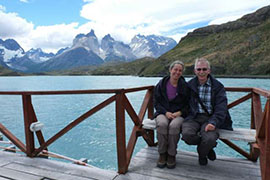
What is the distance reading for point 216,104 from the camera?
3967 millimetres

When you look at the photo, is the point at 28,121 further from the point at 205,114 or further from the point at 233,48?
the point at 233,48

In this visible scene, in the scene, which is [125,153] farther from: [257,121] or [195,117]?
[257,121]

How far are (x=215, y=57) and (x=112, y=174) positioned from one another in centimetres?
10384

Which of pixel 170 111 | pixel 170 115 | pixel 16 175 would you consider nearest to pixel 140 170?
pixel 170 115

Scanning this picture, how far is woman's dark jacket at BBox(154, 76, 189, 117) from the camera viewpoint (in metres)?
4.21

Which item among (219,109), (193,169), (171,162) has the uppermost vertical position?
(219,109)

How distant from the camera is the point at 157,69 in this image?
4835 inches

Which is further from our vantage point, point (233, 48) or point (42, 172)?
point (233, 48)

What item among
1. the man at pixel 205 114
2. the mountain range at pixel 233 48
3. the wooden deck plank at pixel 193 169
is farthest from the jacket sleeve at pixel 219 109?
the mountain range at pixel 233 48

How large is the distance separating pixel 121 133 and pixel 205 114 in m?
1.66

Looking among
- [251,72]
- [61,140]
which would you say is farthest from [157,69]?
[61,140]

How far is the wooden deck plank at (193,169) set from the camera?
3.68 m

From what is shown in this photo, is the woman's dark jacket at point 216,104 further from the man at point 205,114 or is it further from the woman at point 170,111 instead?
the woman at point 170,111

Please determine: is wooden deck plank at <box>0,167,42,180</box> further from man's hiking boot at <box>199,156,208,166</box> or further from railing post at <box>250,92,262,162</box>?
railing post at <box>250,92,262,162</box>
